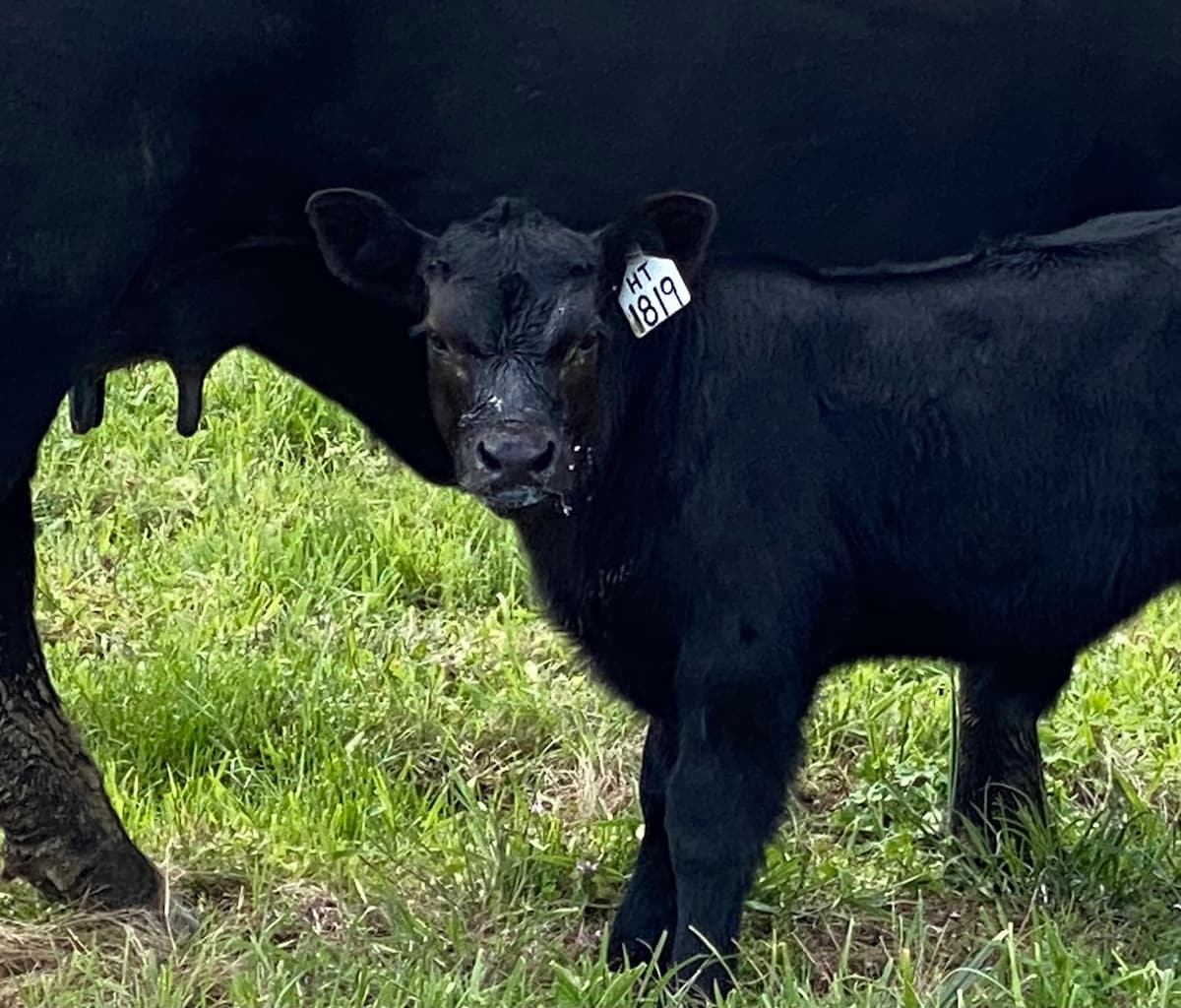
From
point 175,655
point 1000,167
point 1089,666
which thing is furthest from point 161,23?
point 1089,666

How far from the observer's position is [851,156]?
14.2ft

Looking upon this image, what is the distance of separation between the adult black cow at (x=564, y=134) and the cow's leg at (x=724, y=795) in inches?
35.0

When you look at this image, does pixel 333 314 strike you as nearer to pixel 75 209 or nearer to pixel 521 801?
pixel 75 209

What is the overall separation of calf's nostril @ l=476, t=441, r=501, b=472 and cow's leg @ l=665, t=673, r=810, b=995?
55 centimetres

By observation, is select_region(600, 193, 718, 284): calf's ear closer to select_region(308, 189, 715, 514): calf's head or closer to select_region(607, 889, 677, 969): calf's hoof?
select_region(308, 189, 715, 514): calf's head

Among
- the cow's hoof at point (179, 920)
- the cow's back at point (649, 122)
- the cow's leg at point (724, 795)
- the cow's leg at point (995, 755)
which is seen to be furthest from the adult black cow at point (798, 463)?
the cow's hoof at point (179, 920)

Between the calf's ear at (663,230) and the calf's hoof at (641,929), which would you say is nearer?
the calf's ear at (663,230)

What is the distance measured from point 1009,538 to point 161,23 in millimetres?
1636

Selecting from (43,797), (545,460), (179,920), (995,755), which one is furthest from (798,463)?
(43,797)

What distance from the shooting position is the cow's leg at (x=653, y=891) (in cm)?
428

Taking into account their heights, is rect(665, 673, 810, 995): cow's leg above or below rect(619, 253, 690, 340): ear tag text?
below

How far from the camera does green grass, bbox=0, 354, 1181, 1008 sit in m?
4.18

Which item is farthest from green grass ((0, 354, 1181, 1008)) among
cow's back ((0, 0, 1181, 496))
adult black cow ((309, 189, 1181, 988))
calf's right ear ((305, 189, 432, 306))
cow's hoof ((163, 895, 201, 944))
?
calf's right ear ((305, 189, 432, 306))

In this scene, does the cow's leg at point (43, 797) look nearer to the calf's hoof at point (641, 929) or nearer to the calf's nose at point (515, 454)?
the calf's hoof at point (641, 929)
